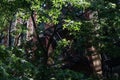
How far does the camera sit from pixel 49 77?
45.0 ft

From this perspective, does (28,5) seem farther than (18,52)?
Answer: No

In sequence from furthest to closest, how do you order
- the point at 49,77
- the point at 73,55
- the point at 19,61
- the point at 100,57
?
the point at 73,55
the point at 100,57
the point at 49,77
the point at 19,61

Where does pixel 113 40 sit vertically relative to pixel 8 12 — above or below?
below

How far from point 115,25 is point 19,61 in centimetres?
487

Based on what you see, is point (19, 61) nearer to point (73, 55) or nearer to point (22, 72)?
point (22, 72)

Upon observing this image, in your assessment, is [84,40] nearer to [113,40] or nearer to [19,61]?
[113,40]

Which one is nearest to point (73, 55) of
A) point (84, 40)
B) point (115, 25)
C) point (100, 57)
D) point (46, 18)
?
point (100, 57)

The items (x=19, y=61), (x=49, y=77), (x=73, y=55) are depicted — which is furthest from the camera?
(x=73, y=55)

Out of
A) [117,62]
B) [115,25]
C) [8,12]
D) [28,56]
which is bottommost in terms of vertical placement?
[117,62]

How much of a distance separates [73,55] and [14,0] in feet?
32.3

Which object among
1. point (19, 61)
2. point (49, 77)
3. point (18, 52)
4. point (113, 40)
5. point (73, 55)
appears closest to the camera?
point (19, 61)

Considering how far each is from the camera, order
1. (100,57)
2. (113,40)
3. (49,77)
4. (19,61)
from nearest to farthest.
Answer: (19,61), (49,77), (113,40), (100,57)

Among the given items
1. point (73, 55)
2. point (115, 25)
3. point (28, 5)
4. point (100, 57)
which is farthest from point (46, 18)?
point (73, 55)

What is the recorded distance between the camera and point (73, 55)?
22391 millimetres
